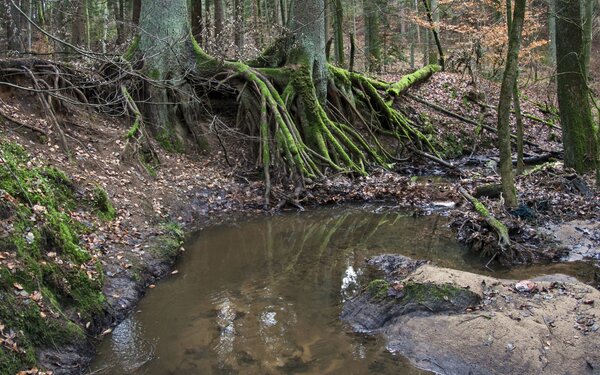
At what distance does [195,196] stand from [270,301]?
466 centimetres

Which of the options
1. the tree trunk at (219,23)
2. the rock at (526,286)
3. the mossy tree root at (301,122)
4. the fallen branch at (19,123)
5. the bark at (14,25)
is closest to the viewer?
the rock at (526,286)

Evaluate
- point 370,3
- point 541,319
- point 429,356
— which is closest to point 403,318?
point 429,356

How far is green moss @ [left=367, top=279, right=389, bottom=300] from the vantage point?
5562 mm

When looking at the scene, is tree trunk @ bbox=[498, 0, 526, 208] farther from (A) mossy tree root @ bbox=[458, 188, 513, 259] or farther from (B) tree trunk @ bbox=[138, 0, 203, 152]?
(B) tree trunk @ bbox=[138, 0, 203, 152]

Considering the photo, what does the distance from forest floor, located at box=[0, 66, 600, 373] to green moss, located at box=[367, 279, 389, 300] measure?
233 cm

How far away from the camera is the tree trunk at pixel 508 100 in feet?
25.1

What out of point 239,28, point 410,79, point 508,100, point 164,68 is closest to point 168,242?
point 164,68

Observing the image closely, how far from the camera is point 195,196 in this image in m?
10.2

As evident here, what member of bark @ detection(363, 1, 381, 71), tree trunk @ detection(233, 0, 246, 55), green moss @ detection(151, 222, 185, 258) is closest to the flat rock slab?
green moss @ detection(151, 222, 185, 258)

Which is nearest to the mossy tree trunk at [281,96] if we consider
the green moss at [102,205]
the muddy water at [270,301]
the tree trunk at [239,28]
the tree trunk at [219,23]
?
the tree trunk at [219,23]

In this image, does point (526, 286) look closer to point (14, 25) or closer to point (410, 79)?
point (14, 25)

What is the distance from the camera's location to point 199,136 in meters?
12.2

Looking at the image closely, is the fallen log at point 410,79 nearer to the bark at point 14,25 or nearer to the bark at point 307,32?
the bark at point 307,32

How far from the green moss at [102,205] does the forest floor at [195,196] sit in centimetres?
10
